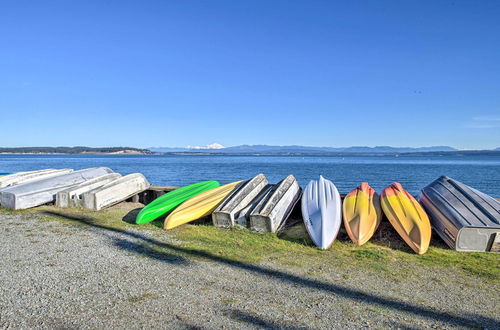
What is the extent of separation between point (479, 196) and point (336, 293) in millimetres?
4814

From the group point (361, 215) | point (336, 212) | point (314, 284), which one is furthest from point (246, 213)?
point (314, 284)

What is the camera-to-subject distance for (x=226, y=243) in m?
6.27

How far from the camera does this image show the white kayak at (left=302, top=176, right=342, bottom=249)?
629 centimetres

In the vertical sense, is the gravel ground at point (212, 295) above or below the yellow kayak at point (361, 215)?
below

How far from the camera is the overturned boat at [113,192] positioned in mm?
9219

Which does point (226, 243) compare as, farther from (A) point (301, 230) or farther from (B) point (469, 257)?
(B) point (469, 257)

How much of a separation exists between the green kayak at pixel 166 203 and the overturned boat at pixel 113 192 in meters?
1.26

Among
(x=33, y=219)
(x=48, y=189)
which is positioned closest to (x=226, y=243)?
(x=33, y=219)

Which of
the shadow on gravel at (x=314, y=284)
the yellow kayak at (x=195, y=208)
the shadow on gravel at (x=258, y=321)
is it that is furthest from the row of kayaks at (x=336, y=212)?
the shadow on gravel at (x=258, y=321)

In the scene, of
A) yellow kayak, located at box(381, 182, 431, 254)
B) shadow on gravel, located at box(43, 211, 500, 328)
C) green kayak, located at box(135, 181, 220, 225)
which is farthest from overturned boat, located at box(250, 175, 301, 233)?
green kayak, located at box(135, 181, 220, 225)

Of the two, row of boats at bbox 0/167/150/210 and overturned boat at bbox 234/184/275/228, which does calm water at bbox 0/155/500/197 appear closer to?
row of boats at bbox 0/167/150/210

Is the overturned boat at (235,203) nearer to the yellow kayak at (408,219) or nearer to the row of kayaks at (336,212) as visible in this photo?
the row of kayaks at (336,212)

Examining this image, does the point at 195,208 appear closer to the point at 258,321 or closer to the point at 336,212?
A: the point at 336,212

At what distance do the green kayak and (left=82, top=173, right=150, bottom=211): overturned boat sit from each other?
1.26m
